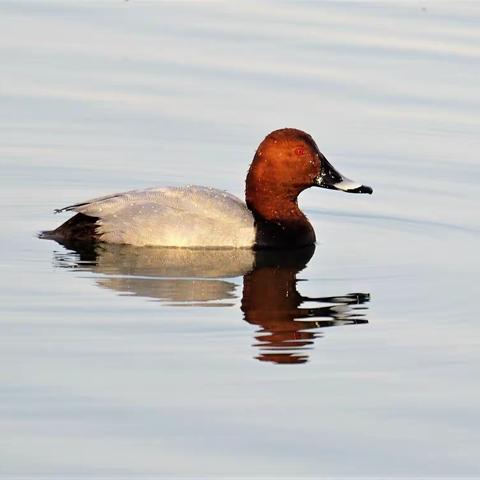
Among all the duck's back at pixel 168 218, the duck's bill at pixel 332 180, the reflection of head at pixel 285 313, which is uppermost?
the duck's bill at pixel 332 180

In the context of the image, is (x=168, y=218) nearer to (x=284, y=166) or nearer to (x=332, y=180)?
(x=284, y=166)

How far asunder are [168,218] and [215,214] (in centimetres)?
30

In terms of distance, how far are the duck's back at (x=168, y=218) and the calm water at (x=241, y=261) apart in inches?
5.0

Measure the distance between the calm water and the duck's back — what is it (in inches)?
5.0

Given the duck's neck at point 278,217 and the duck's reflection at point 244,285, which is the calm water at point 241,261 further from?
the duck's neck at point 278,217

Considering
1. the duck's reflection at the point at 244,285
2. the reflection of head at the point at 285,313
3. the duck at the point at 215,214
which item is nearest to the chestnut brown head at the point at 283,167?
the duck at the point at 215,214

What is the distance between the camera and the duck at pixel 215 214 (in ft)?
33.7

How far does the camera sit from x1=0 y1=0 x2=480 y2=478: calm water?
655 cm

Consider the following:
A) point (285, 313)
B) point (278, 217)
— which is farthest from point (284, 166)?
point (285, 313)

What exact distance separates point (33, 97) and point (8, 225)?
338cm

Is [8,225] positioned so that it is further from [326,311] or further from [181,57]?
[181,57]

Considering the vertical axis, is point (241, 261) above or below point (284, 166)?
below

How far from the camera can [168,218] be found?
10.2 metres

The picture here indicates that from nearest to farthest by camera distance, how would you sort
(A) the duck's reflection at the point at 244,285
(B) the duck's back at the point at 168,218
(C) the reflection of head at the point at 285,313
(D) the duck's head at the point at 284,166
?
(C) the reflection of head at the point at 285,313, (A) the duck's reflection at the point at 244,285, (B) the duck's back at the point at 168,218, (D) the duck's head at the point at 284,166
